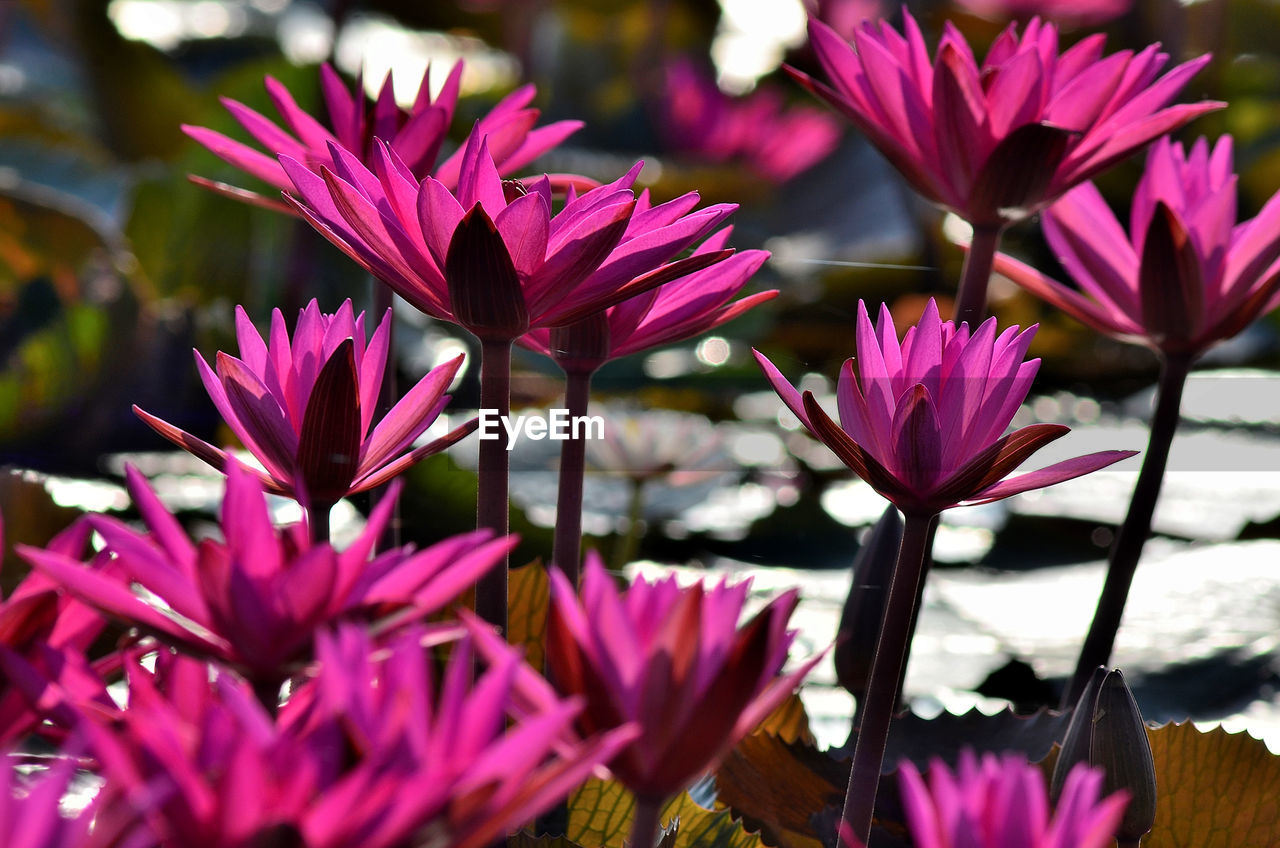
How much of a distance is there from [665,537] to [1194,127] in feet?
3.13

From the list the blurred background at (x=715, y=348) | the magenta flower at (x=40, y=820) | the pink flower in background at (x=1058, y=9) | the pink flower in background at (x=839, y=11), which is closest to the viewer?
the magenta flower at (x=40, y=820)

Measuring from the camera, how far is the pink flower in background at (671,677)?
14cm

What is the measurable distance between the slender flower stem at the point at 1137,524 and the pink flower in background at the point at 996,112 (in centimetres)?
6

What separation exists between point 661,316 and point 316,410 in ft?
0.25

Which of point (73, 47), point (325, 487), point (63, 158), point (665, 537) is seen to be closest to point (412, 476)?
point (665, 537)

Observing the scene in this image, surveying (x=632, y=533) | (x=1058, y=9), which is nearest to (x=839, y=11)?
(x=1058, y=9)

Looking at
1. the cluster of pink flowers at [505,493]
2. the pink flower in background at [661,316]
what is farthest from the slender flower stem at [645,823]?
the pink flower in background at [661,316]

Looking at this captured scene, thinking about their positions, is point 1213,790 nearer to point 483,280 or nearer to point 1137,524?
point 1137,524

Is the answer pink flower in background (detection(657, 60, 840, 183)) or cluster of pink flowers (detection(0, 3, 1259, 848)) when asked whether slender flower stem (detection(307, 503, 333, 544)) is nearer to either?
cluster of pink flowers (detection(0, 3, 1259, 848))

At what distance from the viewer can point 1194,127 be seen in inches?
47.8

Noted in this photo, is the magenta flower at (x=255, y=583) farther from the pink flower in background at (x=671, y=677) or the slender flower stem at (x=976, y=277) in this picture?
the slender flower stem at (x=976, y=277)

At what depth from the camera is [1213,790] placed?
26 centimetres

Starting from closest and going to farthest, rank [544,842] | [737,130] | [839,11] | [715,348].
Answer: [544,842]
[715,348]
[839,11]
[737,130]

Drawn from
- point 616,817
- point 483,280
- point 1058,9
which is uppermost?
point 1058,9
